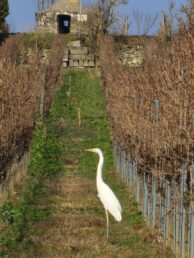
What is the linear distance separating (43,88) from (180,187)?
1471 centimetres

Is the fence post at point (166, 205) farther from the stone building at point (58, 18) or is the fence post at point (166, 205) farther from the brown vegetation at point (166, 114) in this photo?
the stone building at point (58, 18)

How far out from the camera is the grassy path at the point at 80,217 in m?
9.56

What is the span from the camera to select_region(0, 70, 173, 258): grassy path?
9.56 m

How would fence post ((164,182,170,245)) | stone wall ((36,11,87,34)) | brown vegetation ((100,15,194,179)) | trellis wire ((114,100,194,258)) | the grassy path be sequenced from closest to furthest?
1. trellis wire ((114,100,194,258))
2. brown vegetation ((100,15,194,179))
3. fence post ((164,182,170,245))
4. the grassy path
5. stone wall ((36,11,87,34))

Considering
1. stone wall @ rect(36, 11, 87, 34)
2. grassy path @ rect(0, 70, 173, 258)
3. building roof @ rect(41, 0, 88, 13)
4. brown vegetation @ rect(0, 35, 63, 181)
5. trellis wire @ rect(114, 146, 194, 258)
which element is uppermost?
building roof @ rect(41, 0, 88, 13)

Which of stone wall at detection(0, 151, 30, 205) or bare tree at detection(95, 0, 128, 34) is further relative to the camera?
bare tree at detection(95, 0, 128, 34)

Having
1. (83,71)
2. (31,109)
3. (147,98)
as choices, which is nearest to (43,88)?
(31,109)

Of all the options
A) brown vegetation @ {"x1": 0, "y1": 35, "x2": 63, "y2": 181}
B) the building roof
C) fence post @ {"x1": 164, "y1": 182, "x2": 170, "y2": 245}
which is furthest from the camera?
the building roof

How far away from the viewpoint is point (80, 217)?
38.7 feet

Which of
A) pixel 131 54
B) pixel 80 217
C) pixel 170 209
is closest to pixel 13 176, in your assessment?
pixel 80 217

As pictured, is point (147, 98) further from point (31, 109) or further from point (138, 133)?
point (31, 109)

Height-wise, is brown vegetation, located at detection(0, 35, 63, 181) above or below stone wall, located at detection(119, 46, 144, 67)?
below

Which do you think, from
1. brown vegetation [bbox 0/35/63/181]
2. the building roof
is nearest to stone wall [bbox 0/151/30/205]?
brown vegetation [bbox 0/35/63/181]

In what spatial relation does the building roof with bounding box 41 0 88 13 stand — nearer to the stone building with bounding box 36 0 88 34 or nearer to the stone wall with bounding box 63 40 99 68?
the stone building with bounding box 36 0 88 34
